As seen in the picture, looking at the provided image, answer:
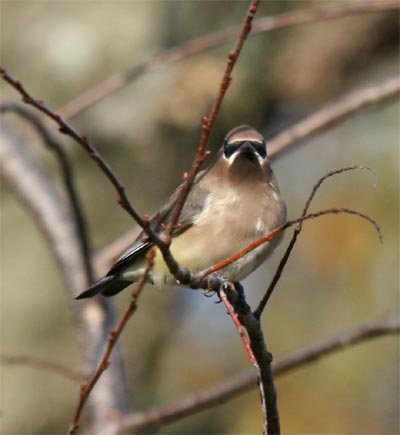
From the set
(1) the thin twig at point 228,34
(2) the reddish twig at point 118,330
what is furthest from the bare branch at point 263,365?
(1) the thin twig at point 228,34

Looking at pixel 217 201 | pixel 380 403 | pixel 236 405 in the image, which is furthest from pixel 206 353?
→ pixel 217 201

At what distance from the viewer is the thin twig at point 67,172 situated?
4.70m

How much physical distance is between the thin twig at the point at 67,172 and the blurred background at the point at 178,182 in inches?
116

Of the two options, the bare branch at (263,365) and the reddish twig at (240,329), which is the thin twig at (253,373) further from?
the reddish twig at (240,329)

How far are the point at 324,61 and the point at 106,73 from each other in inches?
84.3

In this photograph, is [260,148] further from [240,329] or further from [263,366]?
[240,329]

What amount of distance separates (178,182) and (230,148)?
4.82 meters

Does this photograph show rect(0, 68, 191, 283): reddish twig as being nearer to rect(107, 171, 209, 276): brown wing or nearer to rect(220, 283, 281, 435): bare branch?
rect(220, 283, 281, 435): bare branch

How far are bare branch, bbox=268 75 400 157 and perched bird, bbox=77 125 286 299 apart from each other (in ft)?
1.88

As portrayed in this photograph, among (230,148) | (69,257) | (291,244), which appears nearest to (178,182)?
(69,257)

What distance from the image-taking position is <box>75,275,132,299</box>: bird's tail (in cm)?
429

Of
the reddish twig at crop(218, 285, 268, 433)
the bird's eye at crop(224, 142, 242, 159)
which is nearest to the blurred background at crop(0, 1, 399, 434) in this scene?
the bird's eye at crop(224, 142, 242, 159)

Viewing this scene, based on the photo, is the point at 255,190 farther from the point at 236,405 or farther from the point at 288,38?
the point at 288,38

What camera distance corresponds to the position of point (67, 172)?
15.4 feet
